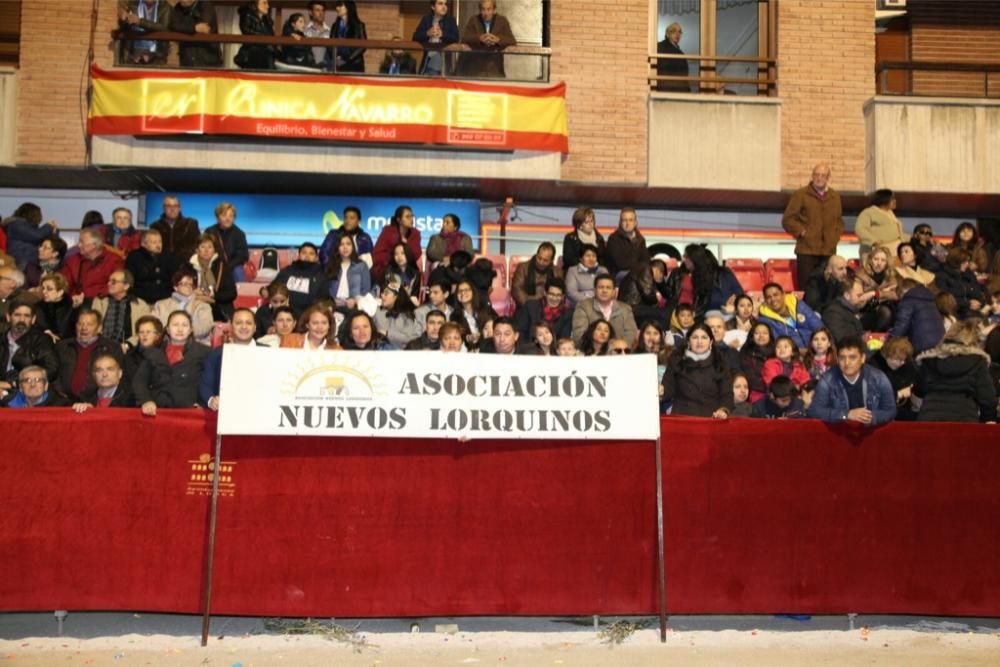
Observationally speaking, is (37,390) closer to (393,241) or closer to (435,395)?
(435,395)

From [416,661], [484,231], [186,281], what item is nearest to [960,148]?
[484,231]

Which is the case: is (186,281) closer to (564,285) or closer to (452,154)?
(564,285)

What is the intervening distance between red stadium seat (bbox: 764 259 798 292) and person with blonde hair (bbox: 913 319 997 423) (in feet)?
22.6

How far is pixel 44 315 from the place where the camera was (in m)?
12.0

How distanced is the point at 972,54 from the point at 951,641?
14.4 metres

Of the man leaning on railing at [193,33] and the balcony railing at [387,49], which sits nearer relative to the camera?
the balcony railing at [387,49]

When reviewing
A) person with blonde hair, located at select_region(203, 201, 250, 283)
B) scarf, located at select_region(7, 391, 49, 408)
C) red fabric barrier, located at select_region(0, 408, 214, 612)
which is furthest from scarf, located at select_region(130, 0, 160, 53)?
red fabric barrier, located at select_region(0, 408, 214, 612)

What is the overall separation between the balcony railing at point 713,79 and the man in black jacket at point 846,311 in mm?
5793

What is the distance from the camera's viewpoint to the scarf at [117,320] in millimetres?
12031

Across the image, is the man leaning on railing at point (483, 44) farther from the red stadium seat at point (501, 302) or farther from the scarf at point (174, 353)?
the scarf at point (174, 353)

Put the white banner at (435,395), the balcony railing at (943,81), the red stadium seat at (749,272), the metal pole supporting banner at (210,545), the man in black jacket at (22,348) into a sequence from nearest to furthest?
the metal pole supporting banner at (210,545) → the white banner at (435,395) → the man in black jacket at (22,348) → the red stadium seat at (749,272) → the balcony railing at (943,81)

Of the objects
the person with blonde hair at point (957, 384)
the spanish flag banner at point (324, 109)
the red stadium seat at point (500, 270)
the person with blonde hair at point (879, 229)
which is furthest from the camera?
the spanish flag banner at point (324, 109)

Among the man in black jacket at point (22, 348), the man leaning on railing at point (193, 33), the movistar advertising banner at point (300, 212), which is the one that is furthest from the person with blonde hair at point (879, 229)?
the man in black jacket at point (22, 348)

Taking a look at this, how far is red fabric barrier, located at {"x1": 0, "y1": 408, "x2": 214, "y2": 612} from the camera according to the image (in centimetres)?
912
